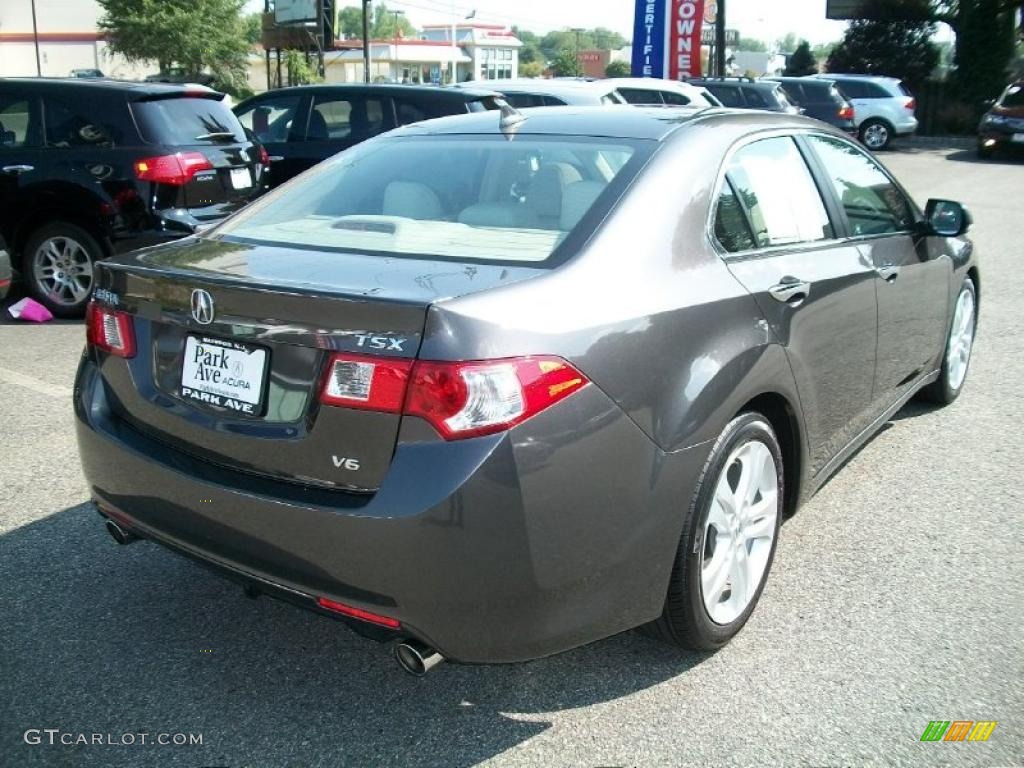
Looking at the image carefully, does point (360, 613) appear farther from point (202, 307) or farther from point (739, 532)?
point (739, 532)

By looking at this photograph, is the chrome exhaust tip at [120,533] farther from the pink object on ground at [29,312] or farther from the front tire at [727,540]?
the pink object on ground at [29,312]

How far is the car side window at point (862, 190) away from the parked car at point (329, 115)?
5767 millimetres

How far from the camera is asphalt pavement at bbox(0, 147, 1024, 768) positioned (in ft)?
8.82

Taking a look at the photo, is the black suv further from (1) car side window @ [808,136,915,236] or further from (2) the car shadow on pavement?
(1) car side window @ [808,136,915,236]

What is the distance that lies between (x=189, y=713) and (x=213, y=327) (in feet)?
3.54

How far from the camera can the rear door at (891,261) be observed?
4.13 metres

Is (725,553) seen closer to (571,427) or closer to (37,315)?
(571,427)

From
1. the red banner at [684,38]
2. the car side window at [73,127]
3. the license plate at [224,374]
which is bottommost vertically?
the license plate at [224,374]

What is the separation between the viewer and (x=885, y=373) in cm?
429

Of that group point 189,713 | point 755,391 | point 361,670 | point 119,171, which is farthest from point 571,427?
point 119,171

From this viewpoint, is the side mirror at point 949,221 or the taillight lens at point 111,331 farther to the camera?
the side mirror at point 949,221

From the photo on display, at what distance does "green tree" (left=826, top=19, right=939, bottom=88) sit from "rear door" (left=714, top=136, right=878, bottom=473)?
34.6 metres

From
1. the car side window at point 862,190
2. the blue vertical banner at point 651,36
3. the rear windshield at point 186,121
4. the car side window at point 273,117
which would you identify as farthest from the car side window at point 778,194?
the blue vertical banner at point 651,36

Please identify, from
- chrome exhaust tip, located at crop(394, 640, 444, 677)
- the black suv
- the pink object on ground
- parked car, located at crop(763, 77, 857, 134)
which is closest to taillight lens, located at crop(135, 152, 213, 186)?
the black suv
